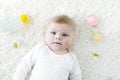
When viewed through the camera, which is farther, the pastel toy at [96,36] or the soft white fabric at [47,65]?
the pastel toy at [96,36]

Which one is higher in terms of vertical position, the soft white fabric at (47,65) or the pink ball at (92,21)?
the pink ball at (92,21)

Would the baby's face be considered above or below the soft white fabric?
above

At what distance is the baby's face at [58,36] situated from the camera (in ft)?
5.32

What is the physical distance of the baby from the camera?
5.32 ft

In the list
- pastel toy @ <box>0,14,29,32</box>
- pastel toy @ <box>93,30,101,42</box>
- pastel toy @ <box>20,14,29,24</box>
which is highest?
pastel toy @ <box>20,14,29,24</box>

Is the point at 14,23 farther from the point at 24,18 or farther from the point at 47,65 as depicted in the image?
the point at 47,65

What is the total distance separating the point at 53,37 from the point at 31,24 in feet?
0.58

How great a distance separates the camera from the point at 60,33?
5.32 ft

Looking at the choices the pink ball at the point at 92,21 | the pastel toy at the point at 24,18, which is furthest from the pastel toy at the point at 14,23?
the pink ball at the point at 92,21

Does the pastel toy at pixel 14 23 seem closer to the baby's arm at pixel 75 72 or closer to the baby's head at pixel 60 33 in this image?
the baby's head at pixel 60 33

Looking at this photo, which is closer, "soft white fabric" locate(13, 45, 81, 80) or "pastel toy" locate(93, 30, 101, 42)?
"soft white fabric" locate(13, 45, 81, 80)

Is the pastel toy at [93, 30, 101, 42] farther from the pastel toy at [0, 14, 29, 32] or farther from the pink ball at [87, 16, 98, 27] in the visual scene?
the pastel toy at [0, 14, 29, 32]

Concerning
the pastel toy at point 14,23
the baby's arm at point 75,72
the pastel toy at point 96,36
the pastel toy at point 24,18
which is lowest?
the baby's arm at point 75,72

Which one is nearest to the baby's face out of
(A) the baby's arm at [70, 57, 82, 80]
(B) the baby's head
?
(B) the baby's head
